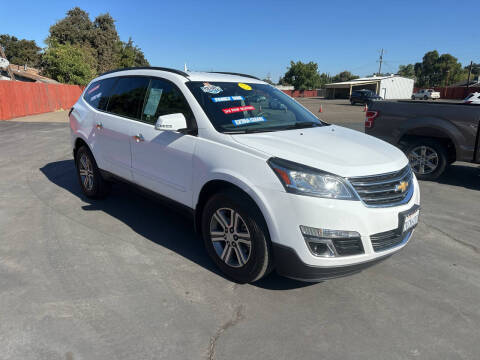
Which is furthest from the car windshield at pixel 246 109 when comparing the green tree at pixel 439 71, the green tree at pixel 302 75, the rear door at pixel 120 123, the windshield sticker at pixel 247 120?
the green tree at pixel 439 71

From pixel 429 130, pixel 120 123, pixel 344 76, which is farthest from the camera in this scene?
pixel 344 76

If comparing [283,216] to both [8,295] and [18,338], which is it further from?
[8,295]

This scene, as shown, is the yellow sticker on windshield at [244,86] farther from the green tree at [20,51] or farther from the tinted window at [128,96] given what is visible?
the green tree at [20,51]

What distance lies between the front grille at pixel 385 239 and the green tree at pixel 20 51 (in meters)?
85.8

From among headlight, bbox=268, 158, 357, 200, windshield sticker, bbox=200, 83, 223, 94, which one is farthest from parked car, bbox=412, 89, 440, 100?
headlight, bbox=268, 158, 357, 200

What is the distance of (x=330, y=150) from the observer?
9.69ft

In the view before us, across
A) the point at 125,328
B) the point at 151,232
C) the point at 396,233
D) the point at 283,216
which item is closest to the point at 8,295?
the point at 125,328

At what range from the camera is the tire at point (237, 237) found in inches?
109

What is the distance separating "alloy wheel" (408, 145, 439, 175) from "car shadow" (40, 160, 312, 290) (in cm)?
457

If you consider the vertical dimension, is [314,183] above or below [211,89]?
below

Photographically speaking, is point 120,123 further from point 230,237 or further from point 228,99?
point 230,237

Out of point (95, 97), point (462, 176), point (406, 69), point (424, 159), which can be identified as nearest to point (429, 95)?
point (462, 176)

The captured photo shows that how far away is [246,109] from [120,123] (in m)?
1.63

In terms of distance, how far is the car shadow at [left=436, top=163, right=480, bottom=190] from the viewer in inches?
258
